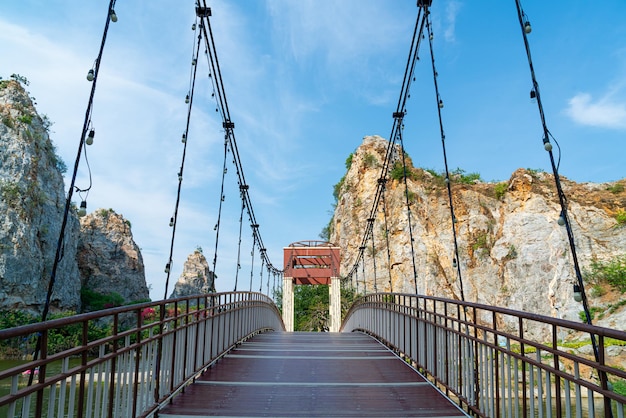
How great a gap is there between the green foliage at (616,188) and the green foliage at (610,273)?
586cm

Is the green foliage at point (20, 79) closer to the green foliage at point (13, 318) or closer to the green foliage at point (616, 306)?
the green foliage at point (13, 318)

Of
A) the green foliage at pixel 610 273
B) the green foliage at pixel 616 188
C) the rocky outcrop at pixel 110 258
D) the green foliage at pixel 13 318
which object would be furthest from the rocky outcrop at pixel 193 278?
the green foliage at pixel 616 188

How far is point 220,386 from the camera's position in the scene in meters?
4.99

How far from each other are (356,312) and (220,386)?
962 cm

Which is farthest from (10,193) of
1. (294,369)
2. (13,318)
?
(294,369)

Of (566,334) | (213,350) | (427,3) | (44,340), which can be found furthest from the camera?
(566,334)

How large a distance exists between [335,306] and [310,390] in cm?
2268

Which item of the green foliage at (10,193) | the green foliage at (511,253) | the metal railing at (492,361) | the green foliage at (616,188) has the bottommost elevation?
the metal railing at (492,361)

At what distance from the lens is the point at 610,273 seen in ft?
84.1

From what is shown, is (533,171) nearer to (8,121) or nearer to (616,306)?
(616,306)

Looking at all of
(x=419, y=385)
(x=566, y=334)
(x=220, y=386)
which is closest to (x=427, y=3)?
(x=419, y=385)

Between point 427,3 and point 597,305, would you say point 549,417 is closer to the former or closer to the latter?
point 427,3

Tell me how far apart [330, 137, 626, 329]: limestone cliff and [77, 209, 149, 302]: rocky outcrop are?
20577 mm

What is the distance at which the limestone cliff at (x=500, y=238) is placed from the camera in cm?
2834
